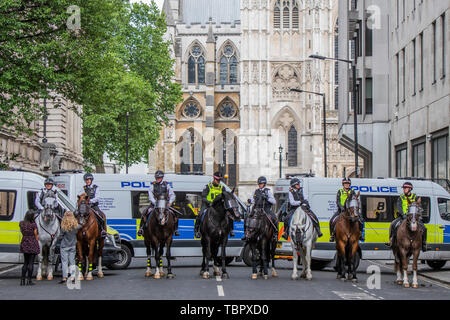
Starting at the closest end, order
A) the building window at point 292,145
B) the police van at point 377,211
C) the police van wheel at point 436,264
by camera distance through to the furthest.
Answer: the police van at point 377,211 → the police van wheel at point 436,264 → the building window at point 292,145

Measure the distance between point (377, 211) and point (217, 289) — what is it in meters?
8.10

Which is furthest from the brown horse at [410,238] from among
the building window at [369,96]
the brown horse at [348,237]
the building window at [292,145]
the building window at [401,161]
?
the building window at [292,145]

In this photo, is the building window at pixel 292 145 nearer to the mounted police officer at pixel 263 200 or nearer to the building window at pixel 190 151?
the building window at pixel 190 151

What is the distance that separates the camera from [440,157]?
3038 cm

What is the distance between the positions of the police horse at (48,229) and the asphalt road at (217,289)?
20.7 inches

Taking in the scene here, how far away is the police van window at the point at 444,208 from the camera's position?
2223 cm

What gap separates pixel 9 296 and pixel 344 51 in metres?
36.1

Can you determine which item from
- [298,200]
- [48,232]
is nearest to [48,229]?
[48,232]

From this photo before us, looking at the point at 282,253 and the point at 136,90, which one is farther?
the point at 136,90

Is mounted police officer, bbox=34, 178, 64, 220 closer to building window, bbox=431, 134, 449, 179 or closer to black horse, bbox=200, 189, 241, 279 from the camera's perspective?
black horse, bbox=200, 189, 241, 279

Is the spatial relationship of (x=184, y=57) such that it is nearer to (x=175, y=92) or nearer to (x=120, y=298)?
(x=175, y=92)
